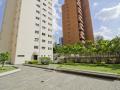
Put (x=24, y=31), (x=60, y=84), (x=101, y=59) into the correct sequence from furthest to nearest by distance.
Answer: (x=24, y=31)
(x=101, y=59)
(x=60, y=84)

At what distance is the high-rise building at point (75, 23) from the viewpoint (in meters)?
76.8

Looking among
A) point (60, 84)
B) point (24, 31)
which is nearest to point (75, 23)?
point (24, 31)

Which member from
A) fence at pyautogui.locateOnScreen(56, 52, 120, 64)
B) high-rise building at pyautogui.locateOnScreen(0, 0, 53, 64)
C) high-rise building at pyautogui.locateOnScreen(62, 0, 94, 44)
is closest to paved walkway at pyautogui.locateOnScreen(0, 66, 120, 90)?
high-rise building at pyautogui.locateOnScreen(0, 0, 53, 64)

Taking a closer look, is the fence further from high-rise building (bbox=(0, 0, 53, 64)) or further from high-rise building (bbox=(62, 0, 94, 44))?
high-rise building (bbox=(62, 0, 94, 44))

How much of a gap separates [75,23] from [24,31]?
46208mm

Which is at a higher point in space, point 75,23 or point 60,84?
point 75,23

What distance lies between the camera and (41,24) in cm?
4700

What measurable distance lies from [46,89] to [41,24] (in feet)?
132

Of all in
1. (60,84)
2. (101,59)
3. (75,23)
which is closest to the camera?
(60,84)

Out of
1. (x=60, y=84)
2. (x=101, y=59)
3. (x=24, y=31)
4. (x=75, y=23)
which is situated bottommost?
(x=60, y=84)

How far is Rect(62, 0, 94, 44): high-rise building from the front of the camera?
76750 mm

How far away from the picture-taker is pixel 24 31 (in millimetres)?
38812

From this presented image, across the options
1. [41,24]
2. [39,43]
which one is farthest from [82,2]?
[39,43]

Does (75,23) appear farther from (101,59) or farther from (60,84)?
(60,84)
